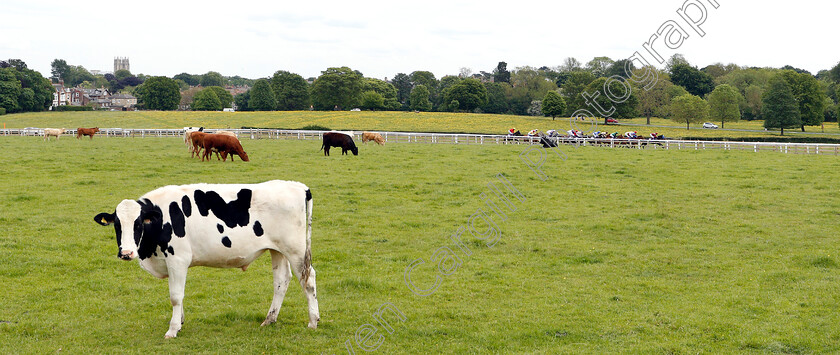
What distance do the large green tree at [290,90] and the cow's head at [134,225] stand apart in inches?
4279

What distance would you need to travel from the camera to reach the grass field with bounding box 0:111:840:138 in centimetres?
7700

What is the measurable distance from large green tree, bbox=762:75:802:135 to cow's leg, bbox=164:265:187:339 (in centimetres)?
7601

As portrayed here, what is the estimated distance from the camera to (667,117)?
83000mm

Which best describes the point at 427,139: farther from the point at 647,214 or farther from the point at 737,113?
the point at 737,113

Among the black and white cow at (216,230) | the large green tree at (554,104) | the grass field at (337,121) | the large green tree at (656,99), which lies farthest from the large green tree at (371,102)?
the black and white cow at (216,230)

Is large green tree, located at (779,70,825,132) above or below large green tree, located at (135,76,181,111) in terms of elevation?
below

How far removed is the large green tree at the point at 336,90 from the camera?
4341 inches

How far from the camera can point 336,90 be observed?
111000mm

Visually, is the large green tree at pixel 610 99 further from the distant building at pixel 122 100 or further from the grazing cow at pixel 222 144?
the distant building at pixel 122 100

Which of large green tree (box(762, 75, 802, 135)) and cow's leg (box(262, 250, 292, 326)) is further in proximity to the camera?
large green tree (box(762, 75, 802, 135))

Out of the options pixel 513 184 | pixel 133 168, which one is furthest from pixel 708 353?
pixel 133 168

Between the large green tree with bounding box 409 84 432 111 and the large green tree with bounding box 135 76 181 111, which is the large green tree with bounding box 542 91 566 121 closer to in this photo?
the large green tree with bounding box 409 84 432 111

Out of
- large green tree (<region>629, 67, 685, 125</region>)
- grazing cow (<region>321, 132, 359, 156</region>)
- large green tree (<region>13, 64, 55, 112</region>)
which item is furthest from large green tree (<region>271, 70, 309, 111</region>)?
grazing cow (<region>321, 132, 359, 156</region>)

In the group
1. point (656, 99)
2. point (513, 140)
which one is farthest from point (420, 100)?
point (513, 140)
